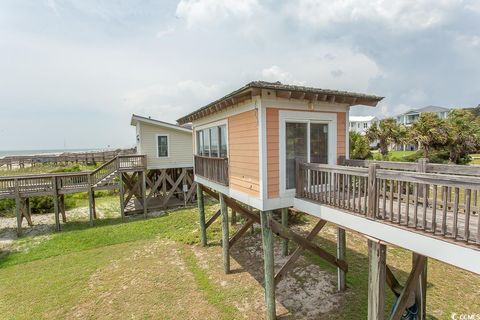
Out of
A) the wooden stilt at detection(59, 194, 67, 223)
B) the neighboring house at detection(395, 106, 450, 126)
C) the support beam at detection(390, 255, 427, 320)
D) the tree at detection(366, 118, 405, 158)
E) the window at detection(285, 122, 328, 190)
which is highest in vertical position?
the neighboring house at detection(395, 106, 450, 126)

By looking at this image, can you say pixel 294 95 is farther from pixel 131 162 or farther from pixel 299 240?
pixel 131 162

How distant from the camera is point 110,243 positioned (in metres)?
12.1

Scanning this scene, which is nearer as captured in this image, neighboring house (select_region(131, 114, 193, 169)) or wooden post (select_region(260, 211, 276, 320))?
wooden post (select_region(260, 211, 276, 320))

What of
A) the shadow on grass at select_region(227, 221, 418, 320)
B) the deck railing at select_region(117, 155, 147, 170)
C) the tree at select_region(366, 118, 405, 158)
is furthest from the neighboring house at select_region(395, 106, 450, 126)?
the deck railing at select_region(117, 155, 147, 170)

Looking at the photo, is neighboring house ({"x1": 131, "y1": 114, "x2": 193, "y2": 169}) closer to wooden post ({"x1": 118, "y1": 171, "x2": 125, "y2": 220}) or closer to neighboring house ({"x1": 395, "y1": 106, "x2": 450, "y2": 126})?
wooden post ({"x1": 118, "y1": 171, "x2": 125, "y2": 220})

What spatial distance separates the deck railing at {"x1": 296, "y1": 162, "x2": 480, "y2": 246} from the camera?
3283 mm

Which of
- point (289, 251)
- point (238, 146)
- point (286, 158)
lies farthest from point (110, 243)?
point (286, 158)

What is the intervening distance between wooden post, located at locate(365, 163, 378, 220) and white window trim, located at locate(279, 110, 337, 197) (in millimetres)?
2035

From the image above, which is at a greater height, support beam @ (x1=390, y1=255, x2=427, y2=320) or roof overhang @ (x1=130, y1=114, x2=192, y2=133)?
roof overhang @ (x1=130, y1=114, x2=192, y2=133)

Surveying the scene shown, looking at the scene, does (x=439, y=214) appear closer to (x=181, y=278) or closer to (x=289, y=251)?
(x=289, y=251)

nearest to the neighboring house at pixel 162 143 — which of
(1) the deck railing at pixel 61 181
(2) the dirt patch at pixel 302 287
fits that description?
(1) the deck railing at pixel 61 181

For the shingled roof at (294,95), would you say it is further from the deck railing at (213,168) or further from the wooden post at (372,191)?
the wooden post at (372,191)

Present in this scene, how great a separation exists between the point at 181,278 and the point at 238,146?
503 cm

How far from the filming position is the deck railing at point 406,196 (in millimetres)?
3283
